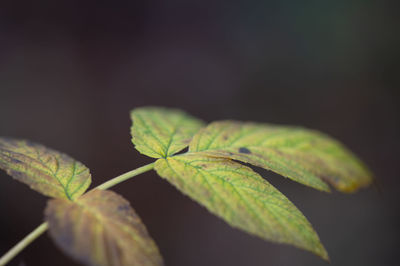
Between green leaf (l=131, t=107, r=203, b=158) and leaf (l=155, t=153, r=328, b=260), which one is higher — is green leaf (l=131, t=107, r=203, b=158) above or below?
above

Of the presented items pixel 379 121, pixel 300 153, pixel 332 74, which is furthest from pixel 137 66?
pixel 300 153

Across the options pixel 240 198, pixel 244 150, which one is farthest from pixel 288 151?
pixel 240 198

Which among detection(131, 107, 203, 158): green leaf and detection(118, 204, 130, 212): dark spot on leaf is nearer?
detection(118, 204, 130, 212): dark spot on leaf

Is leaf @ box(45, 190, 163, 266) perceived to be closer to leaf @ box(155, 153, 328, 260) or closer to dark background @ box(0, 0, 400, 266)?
leaf @ box(155, 153, 328, 260)

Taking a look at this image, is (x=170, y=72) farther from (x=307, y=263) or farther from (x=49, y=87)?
(x=307, y=263)

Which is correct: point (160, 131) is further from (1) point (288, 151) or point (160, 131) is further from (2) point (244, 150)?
(1) point (288, 151)

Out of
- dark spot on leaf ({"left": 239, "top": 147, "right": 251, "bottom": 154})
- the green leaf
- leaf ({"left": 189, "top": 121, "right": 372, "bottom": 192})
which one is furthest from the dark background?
dark spot on leaf ({"left": 239, "top": 147, "right": 251, "bottom": 154})

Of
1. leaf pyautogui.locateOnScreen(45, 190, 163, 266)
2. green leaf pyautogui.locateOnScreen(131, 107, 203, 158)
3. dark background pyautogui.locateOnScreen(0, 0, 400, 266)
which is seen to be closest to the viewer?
leaf pyautogui.locateOnScreen(45, 190, 163, 266)

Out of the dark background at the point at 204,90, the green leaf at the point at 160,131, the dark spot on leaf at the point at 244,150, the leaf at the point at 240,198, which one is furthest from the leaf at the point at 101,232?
the dark background at the point at 204,90
